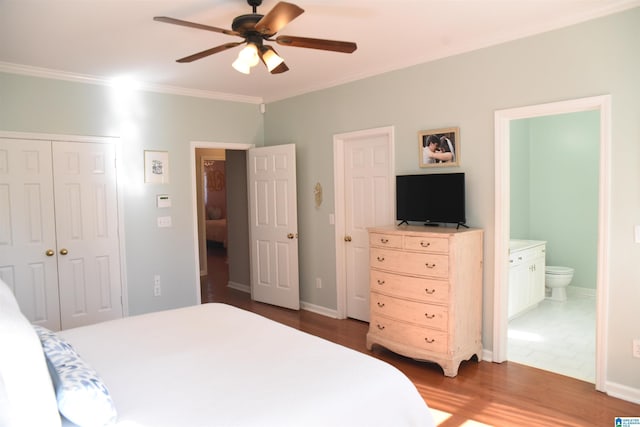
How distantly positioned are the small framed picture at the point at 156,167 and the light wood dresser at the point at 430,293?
254 centimetres

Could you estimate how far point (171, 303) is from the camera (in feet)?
16.6

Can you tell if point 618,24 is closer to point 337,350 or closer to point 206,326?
point 337,350

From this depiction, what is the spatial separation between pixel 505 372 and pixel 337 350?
6.47ft

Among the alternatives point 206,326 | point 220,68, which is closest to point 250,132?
point 220,68

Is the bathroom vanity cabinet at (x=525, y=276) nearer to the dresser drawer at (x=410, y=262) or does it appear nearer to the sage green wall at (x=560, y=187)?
the sage green wall at (x=560, y=187)

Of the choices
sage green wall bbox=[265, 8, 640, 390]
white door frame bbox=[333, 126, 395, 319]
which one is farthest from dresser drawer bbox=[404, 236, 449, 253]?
white door frame bbox=[333, 126, 395, 319]

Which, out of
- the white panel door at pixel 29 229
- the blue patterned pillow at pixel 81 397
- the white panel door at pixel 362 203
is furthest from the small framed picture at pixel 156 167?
the blue patterned pillow at pixel 81 397

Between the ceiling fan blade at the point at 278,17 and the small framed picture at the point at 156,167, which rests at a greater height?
the ceiling fan blade at the point at 278,17

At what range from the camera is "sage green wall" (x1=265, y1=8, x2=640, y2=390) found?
293 centimetres

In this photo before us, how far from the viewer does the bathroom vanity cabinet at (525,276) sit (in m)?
4.71

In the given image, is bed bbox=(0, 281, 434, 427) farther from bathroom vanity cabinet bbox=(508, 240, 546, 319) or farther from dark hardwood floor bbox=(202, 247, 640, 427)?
bathroom vanity cabinet bbox=(508, 240, 546, 319)

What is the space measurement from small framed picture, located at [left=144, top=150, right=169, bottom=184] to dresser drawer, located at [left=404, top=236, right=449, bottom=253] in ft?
9.46

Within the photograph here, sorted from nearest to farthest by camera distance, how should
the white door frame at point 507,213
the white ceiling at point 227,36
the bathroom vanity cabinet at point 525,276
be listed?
the white ceiling at point 227,36 < the white door frame at point 507,213 < the bathroom vanity cabinet at point 525,276

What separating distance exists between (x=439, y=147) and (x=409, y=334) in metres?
1.65
